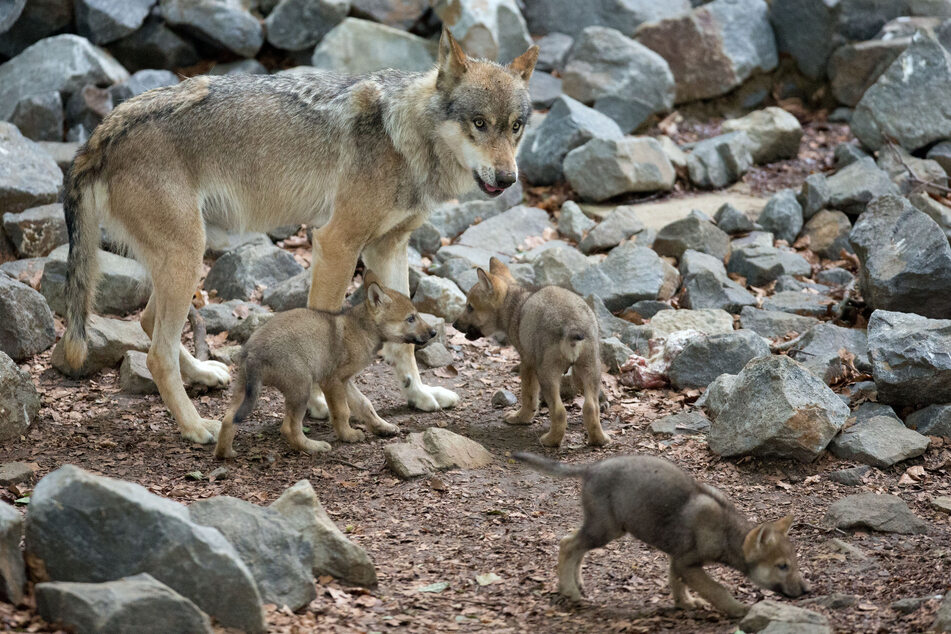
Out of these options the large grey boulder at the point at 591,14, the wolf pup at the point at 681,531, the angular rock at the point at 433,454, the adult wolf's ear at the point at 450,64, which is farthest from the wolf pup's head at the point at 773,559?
the large grey boulder at the point at 591,14

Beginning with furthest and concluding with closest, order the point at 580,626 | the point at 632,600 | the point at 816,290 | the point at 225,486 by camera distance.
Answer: the point at 816,290
the point at 225,486
the point at 632,600
the point at 580,626

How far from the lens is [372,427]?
23.1 feet

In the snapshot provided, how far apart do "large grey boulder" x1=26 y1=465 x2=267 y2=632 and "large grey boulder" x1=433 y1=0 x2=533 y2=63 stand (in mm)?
10532

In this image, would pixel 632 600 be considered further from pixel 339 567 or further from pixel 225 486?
pixel 225 486

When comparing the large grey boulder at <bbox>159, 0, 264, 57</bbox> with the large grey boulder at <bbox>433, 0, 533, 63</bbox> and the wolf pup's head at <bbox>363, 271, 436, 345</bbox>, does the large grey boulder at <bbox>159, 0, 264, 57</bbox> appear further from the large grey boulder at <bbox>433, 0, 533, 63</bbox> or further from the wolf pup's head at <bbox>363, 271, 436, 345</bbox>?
the wolf pup's head at <bbox>363, 271, 436, 345</bbox>

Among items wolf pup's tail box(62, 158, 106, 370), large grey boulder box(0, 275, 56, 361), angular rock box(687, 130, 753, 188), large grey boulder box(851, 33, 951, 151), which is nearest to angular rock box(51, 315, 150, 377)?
large grey boulder box(0, 275, 56, 361)

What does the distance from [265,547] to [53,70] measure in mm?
9984

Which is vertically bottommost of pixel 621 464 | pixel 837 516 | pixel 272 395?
pixel 272 395

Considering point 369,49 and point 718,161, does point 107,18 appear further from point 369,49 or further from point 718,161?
point 718,161

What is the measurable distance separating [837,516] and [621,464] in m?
1.72

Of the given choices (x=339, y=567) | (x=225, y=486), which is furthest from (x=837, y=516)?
(x=225, y=486)

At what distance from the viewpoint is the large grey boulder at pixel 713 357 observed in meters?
7.79

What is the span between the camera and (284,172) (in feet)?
24.1

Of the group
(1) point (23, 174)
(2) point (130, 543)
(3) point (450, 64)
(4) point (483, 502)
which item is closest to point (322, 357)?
(4) point (483, 502)
